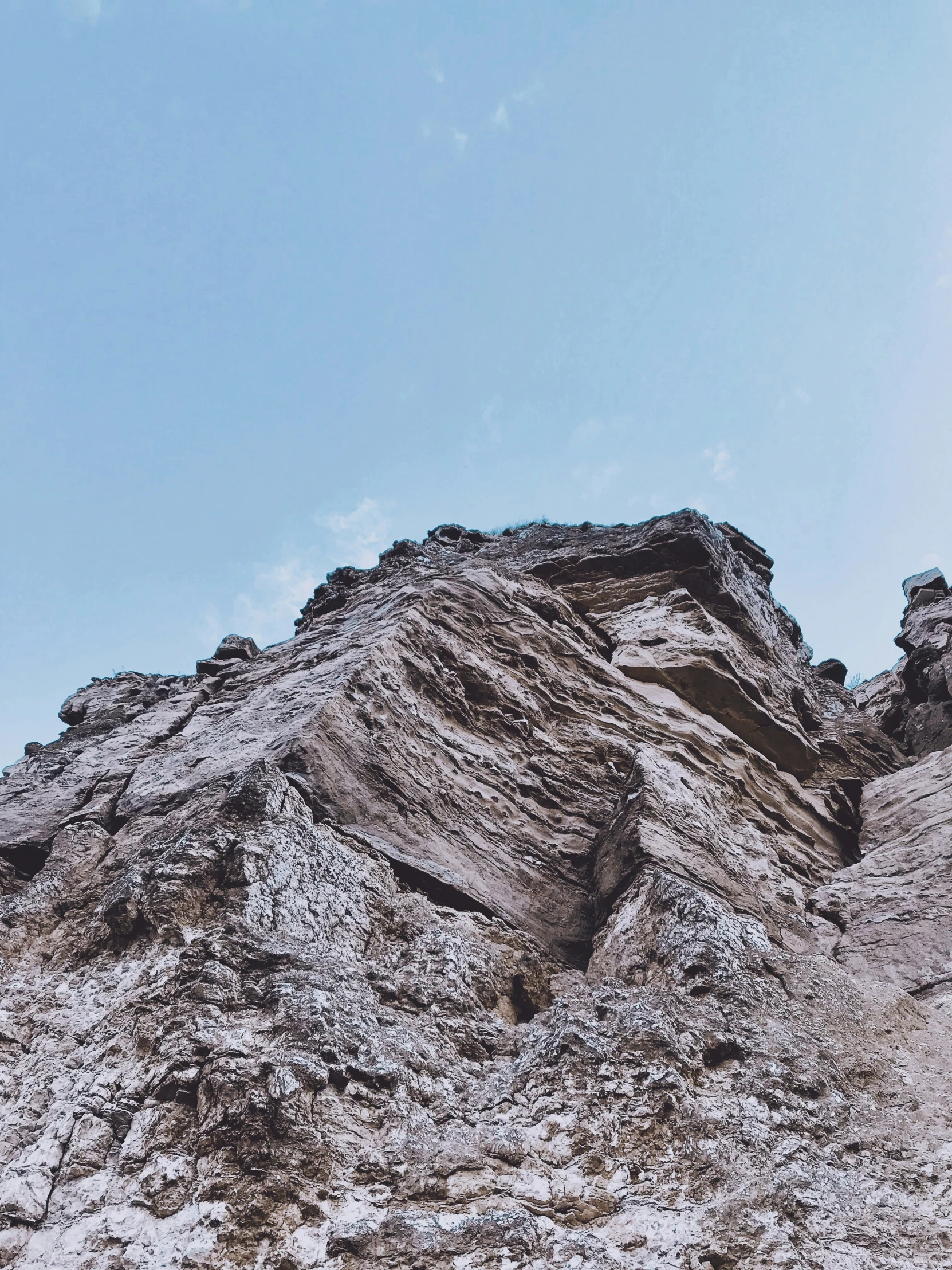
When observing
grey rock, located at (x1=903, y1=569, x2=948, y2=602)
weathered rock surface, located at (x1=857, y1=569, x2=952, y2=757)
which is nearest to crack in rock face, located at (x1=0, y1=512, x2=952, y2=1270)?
weathered rock surface, located at (x1=857, y1=569, x2=952, y2=757)

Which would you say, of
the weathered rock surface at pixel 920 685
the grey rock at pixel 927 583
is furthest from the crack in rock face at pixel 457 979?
the grey rock at pixel 927 583

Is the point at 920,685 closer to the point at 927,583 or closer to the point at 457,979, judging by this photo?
the point at 927,583

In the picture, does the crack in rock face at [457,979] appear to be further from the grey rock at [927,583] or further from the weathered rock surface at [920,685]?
the grey rock at [927,583]

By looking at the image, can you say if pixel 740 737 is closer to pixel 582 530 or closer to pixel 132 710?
pixel 582 530

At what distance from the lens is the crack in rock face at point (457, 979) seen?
4254 mm

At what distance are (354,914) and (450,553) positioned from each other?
467 inches

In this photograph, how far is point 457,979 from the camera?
21.3ft

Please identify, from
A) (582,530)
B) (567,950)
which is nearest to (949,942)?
(567,950)

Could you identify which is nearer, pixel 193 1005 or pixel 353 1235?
pixel 353 1235

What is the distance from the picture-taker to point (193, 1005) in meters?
5.35

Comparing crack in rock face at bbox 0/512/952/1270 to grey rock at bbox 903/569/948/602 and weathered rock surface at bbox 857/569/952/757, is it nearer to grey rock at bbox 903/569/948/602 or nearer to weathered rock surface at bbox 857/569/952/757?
weathered rock surface at bbox 857/569/952/757

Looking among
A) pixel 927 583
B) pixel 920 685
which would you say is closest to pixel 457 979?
pixel 920 685

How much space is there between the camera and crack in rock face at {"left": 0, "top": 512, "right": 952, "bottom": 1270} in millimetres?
4254

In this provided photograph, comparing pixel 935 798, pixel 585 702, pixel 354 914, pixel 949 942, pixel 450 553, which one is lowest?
pixel 354 914
